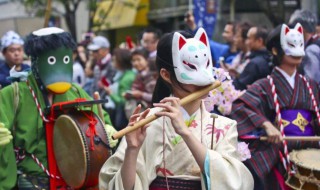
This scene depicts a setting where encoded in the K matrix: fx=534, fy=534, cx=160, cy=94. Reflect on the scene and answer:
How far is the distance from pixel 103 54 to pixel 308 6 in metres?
5.02

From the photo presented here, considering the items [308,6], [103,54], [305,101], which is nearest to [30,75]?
[305,101]

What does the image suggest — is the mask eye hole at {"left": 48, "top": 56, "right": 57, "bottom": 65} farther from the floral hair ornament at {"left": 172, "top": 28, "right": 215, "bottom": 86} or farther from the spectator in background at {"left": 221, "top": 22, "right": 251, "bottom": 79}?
the spectator in background at {"left": 221, "top": 22, "right": 251, "bottom": 79}

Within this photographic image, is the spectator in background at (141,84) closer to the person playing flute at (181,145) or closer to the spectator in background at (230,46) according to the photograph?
the spectator in background at (230,46)

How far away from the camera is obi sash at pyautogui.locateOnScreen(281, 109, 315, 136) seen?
13.4ft

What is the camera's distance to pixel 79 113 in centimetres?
371

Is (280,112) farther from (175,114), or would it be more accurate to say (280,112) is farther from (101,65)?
(101,65)

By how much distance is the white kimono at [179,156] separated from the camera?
278cm

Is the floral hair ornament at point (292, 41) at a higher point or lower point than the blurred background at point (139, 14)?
higher

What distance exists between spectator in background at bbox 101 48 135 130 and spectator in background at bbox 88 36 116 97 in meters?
0.24

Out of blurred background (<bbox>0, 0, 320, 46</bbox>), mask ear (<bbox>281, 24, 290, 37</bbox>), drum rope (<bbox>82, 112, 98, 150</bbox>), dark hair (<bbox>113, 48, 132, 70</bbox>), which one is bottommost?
blurred background (<bbox>0, 0, 320, 46</bbox>)

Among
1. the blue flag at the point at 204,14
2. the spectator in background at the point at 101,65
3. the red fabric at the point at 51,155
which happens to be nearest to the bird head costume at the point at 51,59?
the red fabric at the point at 51,155

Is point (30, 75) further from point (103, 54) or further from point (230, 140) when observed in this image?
point (103, 54)

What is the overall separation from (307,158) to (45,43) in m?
2.00

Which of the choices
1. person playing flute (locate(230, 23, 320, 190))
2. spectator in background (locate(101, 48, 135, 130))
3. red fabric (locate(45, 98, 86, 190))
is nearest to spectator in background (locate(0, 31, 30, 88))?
spectator in background (locate(101, 48, 135, 130))
